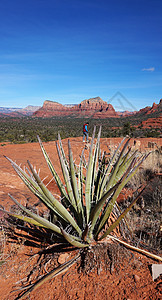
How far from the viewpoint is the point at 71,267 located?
76.8 inches

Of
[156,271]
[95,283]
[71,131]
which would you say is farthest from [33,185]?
[71,131]

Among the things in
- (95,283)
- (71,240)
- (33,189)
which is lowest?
(95,283)

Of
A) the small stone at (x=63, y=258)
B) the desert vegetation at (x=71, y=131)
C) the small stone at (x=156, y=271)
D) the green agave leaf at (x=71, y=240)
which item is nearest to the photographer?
the green agave leaf at (x=71, y=240)

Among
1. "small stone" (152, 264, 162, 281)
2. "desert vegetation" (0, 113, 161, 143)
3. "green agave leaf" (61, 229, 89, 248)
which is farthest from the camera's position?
"desert vegetation" (0, 113, 161, 143)

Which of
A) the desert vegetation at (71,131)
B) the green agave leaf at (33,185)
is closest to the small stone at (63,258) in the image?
the green agave leaf at (33,185)

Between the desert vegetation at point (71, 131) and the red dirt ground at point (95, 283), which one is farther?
the desert vegetation at point (71, 131)

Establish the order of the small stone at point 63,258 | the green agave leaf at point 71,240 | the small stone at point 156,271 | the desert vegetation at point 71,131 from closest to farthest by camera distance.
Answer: the green agave leaf at point 71,240 → the small stone at point 156,271 → the small stone at point 63,258 → the desert vegetation at point 71,131

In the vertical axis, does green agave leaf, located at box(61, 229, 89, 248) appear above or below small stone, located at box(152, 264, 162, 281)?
above

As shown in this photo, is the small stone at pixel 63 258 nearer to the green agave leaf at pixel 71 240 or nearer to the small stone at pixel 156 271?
the green agave leaf at pixel 71 240

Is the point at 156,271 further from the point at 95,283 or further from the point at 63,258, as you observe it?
the point at 63,258

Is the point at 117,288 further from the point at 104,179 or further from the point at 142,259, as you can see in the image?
the point at 104,179

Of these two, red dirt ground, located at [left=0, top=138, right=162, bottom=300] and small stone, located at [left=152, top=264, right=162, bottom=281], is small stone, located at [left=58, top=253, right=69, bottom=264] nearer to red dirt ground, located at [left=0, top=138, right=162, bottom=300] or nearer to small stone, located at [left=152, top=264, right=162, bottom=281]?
red dirt ground, located at [left=0, top=138, right=162, bottom=300]

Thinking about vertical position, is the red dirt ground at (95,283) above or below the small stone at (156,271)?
below

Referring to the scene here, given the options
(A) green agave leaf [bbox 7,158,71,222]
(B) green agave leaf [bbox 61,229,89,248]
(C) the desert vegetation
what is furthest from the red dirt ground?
(C) the desert vegetation
